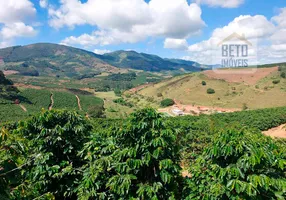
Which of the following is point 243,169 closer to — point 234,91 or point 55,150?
point 55,150

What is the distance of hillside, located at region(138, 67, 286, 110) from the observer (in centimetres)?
4966

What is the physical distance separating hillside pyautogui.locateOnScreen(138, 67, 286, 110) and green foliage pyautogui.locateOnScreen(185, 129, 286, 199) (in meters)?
47.2

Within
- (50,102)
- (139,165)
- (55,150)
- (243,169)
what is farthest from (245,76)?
(139,165)

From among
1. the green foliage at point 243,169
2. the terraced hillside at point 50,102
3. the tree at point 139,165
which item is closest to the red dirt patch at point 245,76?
the terraced hillside at point 50,102

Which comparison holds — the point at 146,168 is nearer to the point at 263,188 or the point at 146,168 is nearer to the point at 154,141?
the point at 154,141

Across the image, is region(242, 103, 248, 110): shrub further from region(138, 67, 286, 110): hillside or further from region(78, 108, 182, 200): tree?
region(78, 108, 182, 200): tree

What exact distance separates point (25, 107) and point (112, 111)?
2205 centimetres

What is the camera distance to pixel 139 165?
4527 millimetres

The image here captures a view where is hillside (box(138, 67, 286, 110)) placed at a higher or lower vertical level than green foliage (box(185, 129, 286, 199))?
lower

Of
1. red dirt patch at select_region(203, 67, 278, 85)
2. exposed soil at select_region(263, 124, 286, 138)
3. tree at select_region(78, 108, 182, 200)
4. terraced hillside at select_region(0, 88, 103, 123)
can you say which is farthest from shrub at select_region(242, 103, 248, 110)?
tree at select_region(78, 108, 182, 200)

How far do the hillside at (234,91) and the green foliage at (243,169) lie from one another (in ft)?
155

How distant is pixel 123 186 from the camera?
14.3 ft

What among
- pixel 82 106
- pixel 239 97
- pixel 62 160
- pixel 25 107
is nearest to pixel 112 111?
pixel 82 106

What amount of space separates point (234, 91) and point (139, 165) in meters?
58.5
